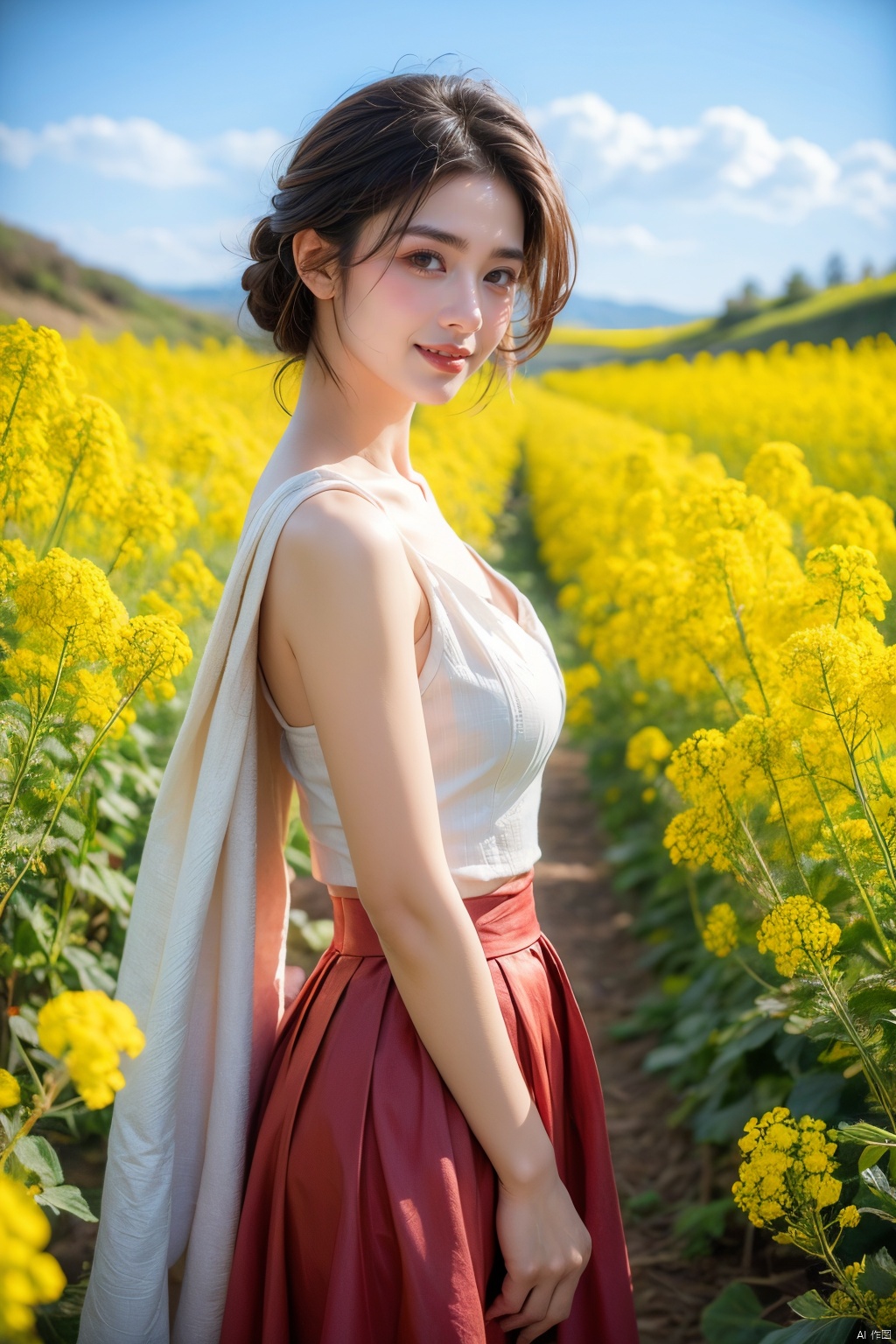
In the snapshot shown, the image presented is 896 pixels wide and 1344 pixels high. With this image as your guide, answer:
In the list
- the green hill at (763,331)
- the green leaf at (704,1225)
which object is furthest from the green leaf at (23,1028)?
the green hill at (763,331)

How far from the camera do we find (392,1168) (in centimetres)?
111

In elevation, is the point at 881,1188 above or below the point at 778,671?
below

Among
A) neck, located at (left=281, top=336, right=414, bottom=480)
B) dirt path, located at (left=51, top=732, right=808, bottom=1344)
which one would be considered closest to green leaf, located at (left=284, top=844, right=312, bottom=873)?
dirt path, located at (left=51, top=732, right=808, bottom=1344)

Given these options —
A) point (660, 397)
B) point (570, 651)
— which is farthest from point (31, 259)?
point (570, 651)

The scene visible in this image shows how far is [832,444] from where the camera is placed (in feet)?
16.9

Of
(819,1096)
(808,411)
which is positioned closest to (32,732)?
(819,1096)

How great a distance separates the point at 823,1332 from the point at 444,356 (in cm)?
128

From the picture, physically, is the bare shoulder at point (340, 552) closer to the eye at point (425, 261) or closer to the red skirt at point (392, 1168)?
the eye at point (425, 261)

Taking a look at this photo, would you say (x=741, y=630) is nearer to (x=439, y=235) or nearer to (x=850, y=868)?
(x=850, y=868)

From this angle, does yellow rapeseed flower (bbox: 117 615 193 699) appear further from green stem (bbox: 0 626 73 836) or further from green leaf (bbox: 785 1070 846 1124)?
green leaf (bbox: 785 1070 846 1124)

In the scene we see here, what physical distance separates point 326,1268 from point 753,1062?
1273 mm

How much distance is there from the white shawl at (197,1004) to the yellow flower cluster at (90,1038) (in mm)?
419

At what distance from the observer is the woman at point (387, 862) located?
3.50ft

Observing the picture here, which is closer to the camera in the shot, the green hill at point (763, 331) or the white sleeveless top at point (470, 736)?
the white sleeveless top at point (470, 736)
